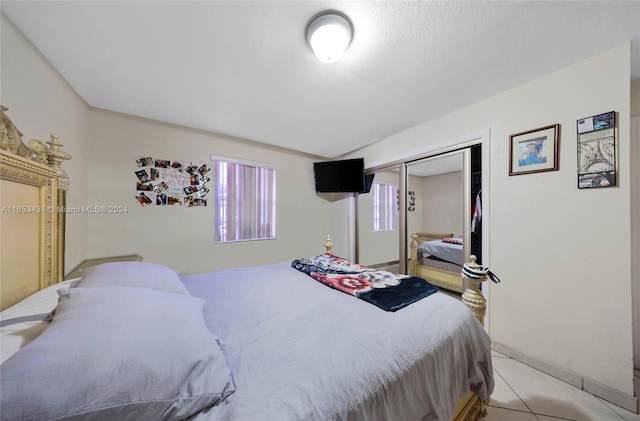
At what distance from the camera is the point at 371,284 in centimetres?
148

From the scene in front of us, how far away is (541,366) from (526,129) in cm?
192

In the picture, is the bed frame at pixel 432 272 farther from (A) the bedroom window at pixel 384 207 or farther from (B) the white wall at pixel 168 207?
(B) the white wall at pixel 168 207

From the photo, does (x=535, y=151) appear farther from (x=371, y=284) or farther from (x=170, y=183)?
(x=170, y=183)

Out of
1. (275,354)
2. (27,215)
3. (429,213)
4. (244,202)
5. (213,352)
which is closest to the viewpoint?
(213,352)

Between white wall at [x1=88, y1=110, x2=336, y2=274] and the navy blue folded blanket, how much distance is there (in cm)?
139

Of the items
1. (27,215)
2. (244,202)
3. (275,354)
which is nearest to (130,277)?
(27,215)

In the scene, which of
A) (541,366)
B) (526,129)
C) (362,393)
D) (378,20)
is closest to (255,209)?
(378,20)

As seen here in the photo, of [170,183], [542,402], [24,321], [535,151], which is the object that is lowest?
[542,402]

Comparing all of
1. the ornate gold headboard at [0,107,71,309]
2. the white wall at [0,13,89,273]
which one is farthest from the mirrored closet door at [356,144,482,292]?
the white wall at [0,13,89,273]

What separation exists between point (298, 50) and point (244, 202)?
2.09m

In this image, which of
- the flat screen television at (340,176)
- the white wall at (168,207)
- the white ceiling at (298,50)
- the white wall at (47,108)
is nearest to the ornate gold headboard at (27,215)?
the white wall at (47,108)

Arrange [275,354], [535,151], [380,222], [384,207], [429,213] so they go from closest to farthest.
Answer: [275,354]
[535,151]
[429,213]
[384,207]
[380,222]

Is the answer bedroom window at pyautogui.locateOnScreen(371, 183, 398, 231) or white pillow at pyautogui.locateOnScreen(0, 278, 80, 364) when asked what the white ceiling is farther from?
white pillow at pyautogui.locateOnScreen(0, 278, 80, 364)

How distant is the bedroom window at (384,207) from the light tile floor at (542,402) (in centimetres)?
179
